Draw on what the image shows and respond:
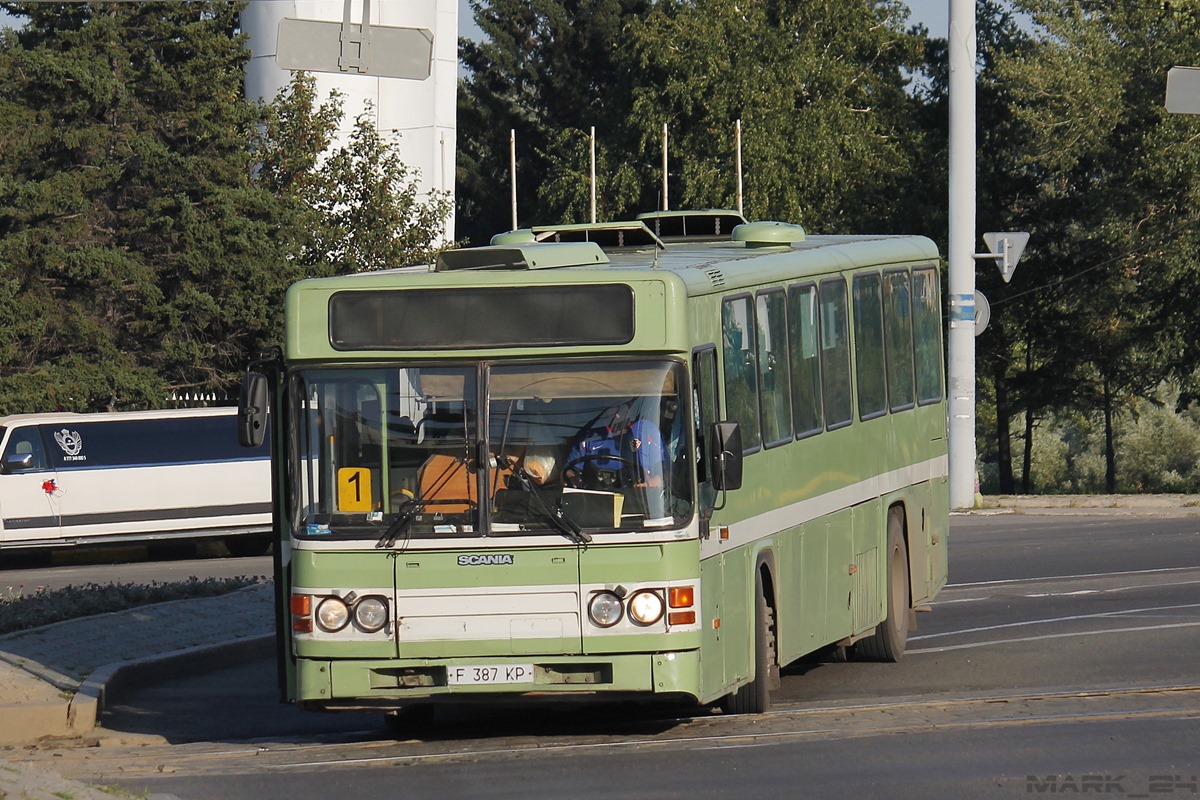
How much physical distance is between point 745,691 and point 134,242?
3460 centimetres

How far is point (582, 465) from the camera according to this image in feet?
32.0

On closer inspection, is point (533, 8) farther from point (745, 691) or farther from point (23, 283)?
point (745, 691)

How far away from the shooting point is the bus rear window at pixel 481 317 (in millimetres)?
9945

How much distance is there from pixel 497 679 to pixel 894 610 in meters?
4.55

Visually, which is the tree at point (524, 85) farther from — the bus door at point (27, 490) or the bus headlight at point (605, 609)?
the bus headlight at point (605, 609)

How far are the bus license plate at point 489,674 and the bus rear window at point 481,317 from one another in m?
1.61

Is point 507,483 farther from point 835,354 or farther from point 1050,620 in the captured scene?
point 1050,620

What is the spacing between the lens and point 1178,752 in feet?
30.2

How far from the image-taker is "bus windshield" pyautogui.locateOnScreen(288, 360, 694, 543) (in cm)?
977

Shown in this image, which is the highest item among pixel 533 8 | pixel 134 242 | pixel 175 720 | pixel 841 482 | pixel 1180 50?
pixel 533 8

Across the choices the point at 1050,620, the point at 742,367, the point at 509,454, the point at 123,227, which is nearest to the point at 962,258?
the point at 1050,620

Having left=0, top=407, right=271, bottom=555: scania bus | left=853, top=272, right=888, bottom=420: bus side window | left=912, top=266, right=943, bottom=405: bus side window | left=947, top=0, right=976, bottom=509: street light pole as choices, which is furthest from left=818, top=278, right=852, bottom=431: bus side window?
left=0, top=407, right=271, bottom=555: scania bus

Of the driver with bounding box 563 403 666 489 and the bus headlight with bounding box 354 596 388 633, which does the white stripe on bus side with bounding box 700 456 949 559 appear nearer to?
the driver with bounding box 563 403 666 489

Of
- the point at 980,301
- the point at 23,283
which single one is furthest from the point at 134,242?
the point at 980,301
